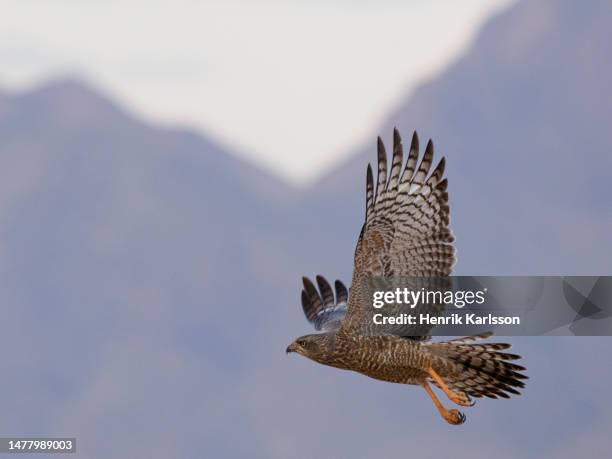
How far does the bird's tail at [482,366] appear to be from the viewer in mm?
12234

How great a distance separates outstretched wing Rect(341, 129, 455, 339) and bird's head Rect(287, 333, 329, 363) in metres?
0.31

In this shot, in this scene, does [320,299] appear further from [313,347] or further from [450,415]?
[450,415]

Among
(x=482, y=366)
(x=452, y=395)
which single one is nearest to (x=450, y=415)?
(x=452, y=395)

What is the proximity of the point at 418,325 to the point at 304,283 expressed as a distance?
3479 mm

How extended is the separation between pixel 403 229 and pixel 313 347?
1665mm

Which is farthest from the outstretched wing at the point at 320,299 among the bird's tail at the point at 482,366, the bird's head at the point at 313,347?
the bird's tail at the point at 482,366

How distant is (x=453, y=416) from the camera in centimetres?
1172

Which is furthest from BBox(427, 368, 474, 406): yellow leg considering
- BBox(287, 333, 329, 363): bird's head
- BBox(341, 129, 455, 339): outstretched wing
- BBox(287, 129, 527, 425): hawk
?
BBox(287, 333, 329, 363): bird's head

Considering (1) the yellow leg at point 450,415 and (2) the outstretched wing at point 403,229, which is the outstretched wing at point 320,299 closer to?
(2) the outstretched wing at point 403,229

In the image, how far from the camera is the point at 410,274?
12.2 m

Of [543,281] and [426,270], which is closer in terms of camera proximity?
[426,270]

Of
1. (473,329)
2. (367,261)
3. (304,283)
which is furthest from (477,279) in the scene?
(304,283)

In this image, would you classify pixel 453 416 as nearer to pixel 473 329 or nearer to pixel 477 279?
pixel 473 329

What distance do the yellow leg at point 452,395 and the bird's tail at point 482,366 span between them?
257 mm
